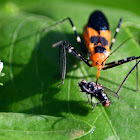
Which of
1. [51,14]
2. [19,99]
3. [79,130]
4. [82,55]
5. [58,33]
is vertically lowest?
[19,99]

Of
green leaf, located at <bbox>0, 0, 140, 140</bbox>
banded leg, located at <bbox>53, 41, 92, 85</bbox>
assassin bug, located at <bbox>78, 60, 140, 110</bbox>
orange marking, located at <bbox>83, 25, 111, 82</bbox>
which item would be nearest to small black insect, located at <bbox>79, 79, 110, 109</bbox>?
assassin bug, located at <bbox>78, 60, 140, 110</bbox>

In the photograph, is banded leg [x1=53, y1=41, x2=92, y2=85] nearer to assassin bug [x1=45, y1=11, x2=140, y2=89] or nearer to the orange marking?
assassin bug [x1=45, y1=11, x2=140, y2=89]

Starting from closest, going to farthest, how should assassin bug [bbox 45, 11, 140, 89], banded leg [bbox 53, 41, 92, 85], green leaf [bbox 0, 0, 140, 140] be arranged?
green leaf [bbox 0, 0, 140, 140], banded leg [bbox 53, 41, 92, 85], assassin bug [bbox 45, 11, 140, 89]

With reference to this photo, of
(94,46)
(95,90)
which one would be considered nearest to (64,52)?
(94,46)

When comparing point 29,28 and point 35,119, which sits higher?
point 29,28

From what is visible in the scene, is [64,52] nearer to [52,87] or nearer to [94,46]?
[52,87]

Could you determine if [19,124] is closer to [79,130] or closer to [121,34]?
[79,130]

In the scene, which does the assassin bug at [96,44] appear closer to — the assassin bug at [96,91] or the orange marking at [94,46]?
the orange marking at [94,46]

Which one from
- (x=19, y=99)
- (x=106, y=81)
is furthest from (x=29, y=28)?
(x=106, y=81)
